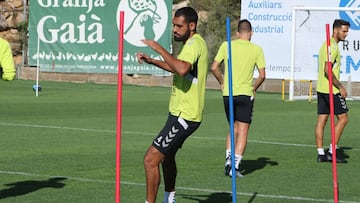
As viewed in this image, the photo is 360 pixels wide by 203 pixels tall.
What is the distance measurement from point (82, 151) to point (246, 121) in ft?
11.5

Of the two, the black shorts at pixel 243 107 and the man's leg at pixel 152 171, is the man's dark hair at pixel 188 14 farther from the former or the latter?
the black shorts at pixel 243 107

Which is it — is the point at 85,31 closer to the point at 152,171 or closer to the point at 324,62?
the point at 324,62

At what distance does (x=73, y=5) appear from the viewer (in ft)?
144

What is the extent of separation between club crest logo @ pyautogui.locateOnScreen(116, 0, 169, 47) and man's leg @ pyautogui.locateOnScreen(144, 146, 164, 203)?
31.7 m

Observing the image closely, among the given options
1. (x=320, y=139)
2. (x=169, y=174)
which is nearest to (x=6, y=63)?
(x=169, y=174)

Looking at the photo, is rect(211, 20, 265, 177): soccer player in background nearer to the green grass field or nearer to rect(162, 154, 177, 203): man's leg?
the green grass field

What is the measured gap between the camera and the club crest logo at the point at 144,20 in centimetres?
4219

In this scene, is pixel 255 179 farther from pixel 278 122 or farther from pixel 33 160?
pixel 278 122

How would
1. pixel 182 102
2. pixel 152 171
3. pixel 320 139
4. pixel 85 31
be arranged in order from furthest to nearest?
pixel 85 31 → pixel 320 139 → pixel 182 102 → pixel 152 171

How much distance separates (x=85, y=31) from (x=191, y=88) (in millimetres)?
33447

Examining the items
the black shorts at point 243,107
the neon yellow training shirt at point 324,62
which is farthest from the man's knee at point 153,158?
the neon yellow training shirt at point 324,62

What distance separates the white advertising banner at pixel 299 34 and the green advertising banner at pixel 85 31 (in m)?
5.05

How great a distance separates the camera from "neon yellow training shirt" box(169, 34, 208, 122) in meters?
10.4

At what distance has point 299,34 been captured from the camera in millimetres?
37281
